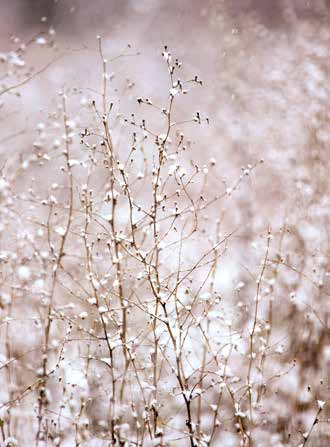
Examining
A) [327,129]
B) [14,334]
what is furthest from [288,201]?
[14,334]

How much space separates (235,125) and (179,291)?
265 centimetres

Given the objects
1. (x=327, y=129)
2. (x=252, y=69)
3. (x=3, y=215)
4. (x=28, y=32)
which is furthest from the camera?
(x=28, y=32)

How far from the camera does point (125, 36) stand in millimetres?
4578

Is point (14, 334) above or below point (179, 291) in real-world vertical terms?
above

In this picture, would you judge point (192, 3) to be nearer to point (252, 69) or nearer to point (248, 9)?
point (248, 9)

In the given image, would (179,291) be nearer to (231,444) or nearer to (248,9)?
(231,444)

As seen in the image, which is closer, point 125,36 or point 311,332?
point 311,332

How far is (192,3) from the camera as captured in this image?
4.71m

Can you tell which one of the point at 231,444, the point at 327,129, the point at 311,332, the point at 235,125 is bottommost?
the point at 231,444

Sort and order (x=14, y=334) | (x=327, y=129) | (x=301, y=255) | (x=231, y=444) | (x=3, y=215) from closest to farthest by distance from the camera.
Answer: (x=3, y=215) < (x=231, y=444) < (x=14, y=334) < (x=301, y=255) < (x=327, y=129)

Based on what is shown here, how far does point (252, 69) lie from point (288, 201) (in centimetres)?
117

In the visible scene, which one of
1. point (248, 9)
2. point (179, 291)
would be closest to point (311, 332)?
point (179, 291)

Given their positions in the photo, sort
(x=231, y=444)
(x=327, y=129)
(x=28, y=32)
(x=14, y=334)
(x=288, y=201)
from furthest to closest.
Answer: (x=28, y=32)
(x=288, y=201)
(x=327, y=129)
(x=14, y=334)
(x=231, y=444)

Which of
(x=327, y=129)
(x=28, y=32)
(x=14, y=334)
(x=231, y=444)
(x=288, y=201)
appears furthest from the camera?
(x=28, y=32)
